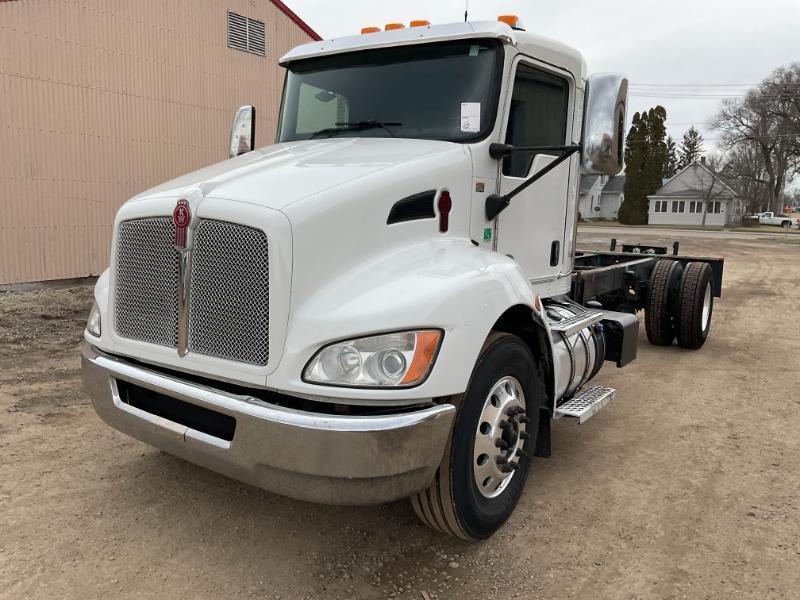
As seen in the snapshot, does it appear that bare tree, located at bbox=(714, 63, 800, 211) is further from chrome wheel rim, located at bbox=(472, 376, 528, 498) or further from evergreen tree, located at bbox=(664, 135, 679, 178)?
chrome wheel rim, located at bbox=(472, 376, 528, 498)

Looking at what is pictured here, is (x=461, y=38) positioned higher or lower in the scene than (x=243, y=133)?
higher

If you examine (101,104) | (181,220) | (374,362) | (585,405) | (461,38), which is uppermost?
(101,104)

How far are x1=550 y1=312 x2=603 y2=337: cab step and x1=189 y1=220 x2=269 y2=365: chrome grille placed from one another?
2.01 m

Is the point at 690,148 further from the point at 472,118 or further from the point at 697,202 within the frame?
the point at 472,118

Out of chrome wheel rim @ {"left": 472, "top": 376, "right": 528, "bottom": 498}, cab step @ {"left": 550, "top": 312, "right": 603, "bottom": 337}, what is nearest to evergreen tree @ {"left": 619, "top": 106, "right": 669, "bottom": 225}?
cab step @ {"left": 550, "top": 312, "right": 603, "bottom": 337}

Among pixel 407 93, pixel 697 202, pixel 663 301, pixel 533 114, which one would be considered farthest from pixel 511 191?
pixel 697 202

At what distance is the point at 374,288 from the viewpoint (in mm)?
2711

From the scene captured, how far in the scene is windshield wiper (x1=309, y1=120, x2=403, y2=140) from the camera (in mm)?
3787

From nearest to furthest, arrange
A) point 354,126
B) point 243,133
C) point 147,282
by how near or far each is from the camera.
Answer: point 147,282 < point 354,126 < point 243,133

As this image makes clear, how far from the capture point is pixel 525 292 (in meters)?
3.27

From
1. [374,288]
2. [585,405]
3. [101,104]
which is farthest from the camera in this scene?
[101,104]

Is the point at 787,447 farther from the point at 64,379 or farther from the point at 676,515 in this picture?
the point at 64,379

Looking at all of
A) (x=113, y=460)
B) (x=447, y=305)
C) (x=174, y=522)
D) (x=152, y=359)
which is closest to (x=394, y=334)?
(x=447, y=305)

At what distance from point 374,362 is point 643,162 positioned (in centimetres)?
5967
